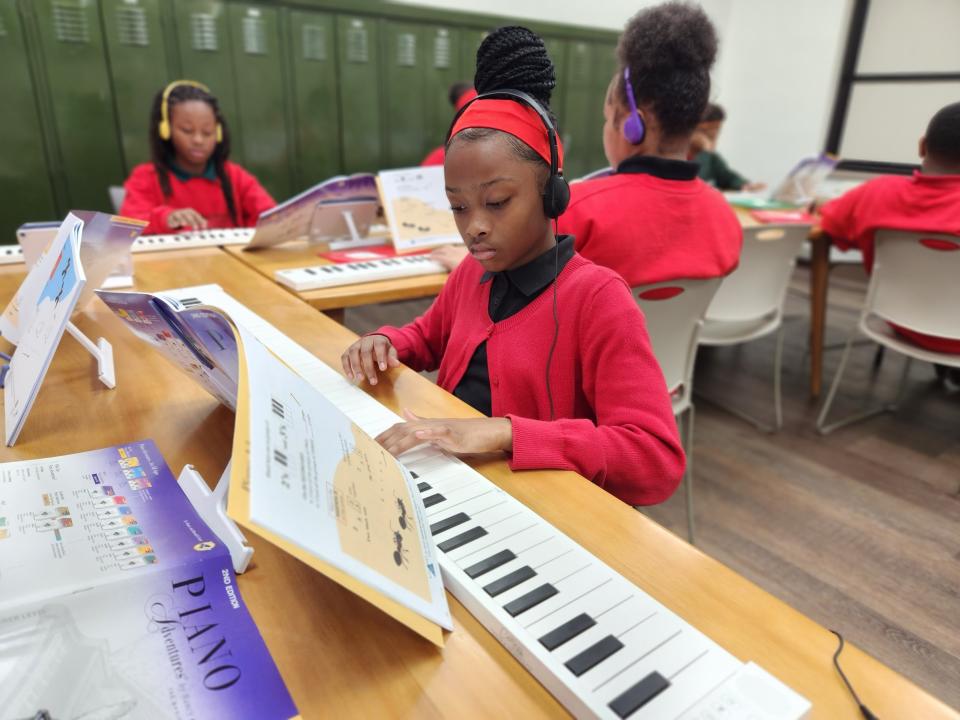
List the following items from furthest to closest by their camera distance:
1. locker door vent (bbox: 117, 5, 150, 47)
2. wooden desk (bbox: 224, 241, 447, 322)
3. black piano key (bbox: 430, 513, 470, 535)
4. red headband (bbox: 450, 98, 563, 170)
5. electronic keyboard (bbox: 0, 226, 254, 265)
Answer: locker door vent (bbox: 117, 5, 150, 47), electronic keyboard (bbox: 0, 226, 254, 265), wooden desk (bbox: 224, 241, 447, 322), red headband (bbox: 450, 98, 563, 170), black piano key (bbox: 430, 513, 470, 535)

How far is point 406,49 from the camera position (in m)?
3.89

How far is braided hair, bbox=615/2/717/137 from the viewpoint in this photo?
1.40 m

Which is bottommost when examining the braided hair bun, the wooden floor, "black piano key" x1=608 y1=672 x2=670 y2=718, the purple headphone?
the wooden floor

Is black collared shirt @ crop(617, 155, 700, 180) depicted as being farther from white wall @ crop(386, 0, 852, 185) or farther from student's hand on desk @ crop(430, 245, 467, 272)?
white wall @ crop(386, 0, 852, 185)

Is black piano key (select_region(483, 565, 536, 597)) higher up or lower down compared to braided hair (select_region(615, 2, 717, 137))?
lower down

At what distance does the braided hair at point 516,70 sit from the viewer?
0.89 m

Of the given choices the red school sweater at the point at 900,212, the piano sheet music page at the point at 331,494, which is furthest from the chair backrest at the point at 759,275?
the piano sheet music page at the point at 331,494

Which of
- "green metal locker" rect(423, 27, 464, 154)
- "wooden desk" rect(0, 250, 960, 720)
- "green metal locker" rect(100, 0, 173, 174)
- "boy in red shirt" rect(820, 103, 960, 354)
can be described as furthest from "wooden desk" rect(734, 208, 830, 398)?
"green metal locker" rect(100, 0, 173, 174)

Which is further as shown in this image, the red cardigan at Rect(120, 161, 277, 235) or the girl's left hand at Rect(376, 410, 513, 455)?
the red cardigan at Rect(120, 161, 277, 235)

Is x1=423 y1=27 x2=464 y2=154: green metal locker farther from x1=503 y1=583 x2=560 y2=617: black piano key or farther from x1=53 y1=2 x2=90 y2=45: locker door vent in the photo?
x1=503 y1=583 x2=560 y2=617: black piano key

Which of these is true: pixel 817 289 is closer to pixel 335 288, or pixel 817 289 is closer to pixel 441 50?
pixel 335 288

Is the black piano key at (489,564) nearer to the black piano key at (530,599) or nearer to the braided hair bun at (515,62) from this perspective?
the black piano key at (530,599)

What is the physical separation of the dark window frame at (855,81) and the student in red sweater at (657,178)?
4172 mm

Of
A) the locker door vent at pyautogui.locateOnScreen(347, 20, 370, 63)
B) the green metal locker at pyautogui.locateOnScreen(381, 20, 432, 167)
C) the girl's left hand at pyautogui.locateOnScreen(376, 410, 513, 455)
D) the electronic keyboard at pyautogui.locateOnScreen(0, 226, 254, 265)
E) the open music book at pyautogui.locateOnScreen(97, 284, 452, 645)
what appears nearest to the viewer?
the open music book at pyautogui.locateOnScreen(97, 284, 452, 645)
